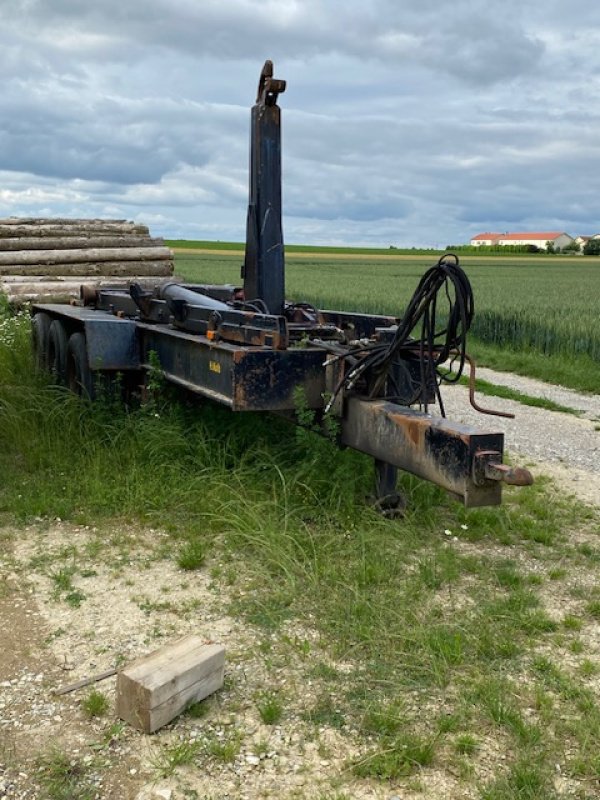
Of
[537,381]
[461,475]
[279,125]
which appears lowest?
[537,381]

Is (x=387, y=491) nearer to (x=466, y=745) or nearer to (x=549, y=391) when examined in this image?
(x=466, y=745)

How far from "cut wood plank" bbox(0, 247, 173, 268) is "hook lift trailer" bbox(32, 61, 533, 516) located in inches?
239

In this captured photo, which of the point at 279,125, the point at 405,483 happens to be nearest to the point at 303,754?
the point at 405,483

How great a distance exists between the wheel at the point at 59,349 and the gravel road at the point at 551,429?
407cm

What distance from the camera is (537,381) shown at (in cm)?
1320

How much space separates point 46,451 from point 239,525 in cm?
227

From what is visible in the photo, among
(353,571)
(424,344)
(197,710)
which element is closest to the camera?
(197,710)

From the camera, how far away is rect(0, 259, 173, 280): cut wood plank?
1448cm

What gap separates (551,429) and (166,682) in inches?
271

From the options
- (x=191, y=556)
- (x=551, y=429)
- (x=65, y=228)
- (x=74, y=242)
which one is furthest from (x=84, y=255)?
(x=191, y=556)

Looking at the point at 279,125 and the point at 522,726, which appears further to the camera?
the point at 279,125

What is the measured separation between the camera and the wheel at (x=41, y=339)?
30.6 ft

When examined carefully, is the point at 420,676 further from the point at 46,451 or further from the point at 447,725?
the point at 46,451

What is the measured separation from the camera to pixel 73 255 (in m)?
14.8
